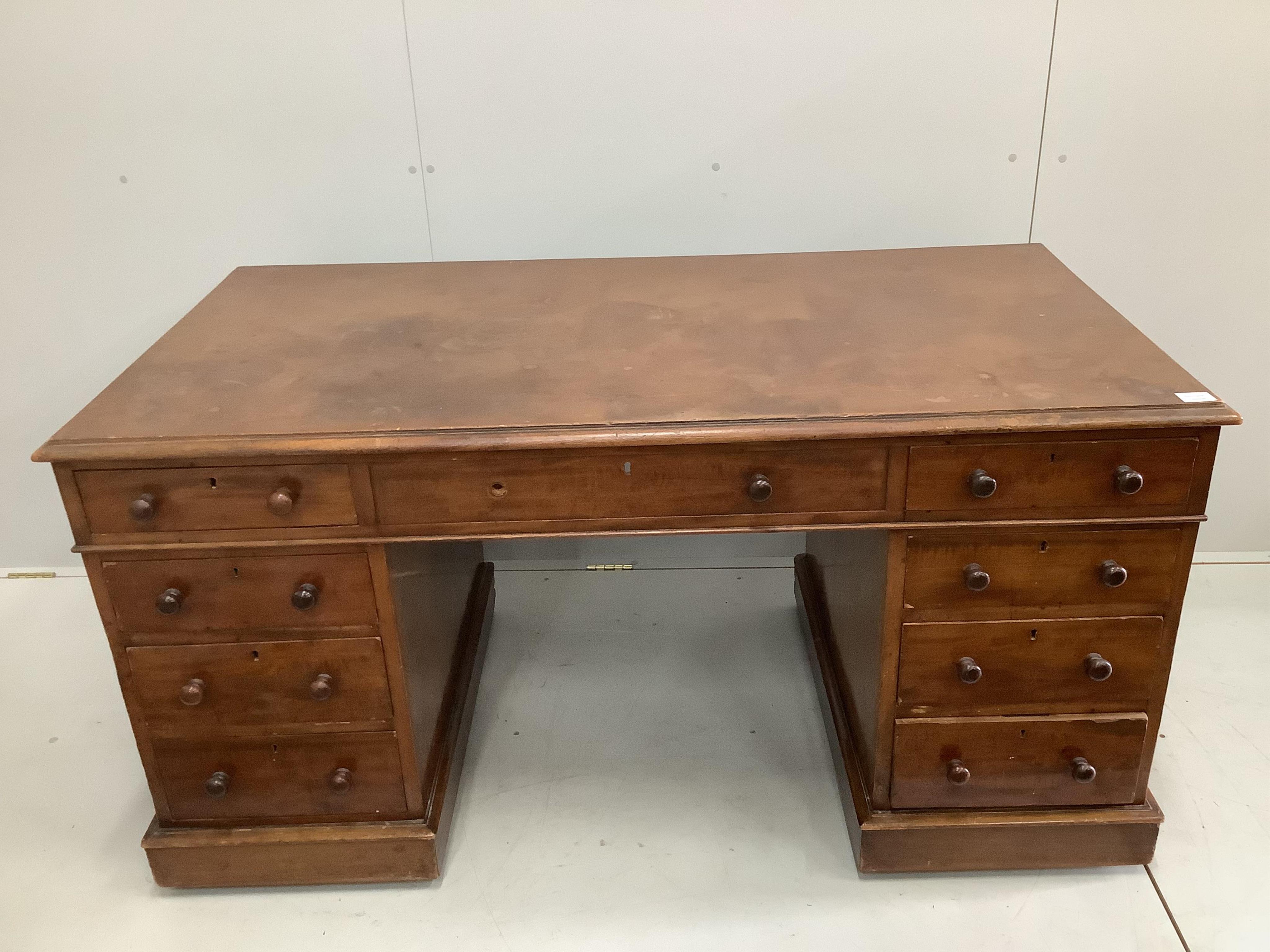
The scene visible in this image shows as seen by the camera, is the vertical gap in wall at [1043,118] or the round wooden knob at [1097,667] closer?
the round wooden knob at [1097,667]

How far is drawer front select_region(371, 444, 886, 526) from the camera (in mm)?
1362

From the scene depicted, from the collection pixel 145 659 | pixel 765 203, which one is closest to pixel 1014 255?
pixel 765 203

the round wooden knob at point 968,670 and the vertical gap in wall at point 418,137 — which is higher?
the vertical gap in wall at point 418,137

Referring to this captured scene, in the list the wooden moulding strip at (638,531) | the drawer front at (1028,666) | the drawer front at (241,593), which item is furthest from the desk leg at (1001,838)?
the drawer front at (241,593)

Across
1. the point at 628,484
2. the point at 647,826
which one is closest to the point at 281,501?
the point at 628,484

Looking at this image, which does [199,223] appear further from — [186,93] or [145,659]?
[145,659]

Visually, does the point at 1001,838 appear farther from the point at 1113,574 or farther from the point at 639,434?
the point at 639,434

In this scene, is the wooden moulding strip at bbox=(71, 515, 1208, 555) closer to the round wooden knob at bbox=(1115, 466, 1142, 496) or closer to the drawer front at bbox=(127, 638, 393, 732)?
the round wooden knob at bbox=(1115, 466, 1142, 496)

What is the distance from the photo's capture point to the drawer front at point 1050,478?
53.5 inches

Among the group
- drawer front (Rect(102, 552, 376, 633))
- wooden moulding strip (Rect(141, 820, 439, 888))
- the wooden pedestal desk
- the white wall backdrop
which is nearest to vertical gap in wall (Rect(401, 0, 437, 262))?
the white wall backdrop

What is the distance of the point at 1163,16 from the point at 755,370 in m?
1.29

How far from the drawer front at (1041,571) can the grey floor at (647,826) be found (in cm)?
51

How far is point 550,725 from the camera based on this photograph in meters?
2.03

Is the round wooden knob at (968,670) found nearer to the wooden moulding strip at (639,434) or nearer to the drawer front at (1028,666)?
the drawer front at (1028,666)
